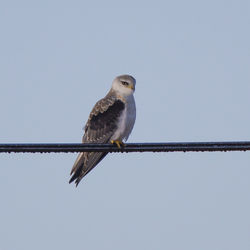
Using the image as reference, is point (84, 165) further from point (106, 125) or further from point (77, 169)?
point (106, 125)

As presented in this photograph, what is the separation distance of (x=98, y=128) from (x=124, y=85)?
141 cm

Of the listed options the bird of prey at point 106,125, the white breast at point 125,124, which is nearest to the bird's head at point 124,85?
the bird of prey at point 106,125

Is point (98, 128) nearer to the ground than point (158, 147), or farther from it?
farther from it

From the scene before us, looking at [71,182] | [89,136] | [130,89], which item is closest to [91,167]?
[71,182]

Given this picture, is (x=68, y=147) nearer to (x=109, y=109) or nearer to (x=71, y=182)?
(x=71, y=182)

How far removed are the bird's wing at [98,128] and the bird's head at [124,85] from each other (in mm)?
292

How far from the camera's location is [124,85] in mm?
12156

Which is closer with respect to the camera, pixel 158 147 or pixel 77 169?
pixel 158 147

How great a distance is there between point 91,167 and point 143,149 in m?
3.84

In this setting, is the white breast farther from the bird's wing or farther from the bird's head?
the bird's head

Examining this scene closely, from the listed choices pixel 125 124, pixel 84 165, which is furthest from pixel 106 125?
pixel 84 165

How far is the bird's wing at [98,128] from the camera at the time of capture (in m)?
10.3

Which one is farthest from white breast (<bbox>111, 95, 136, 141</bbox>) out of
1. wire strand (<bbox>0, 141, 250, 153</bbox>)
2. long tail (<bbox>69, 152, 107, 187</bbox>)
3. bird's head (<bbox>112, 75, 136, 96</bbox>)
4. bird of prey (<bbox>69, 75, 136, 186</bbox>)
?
wire strand (<bbox>0, 141, 250, 153</bbox>)

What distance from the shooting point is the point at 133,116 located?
1102cm
